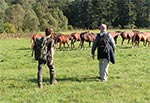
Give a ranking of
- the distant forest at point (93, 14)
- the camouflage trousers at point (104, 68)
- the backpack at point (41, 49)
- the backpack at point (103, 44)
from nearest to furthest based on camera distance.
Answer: the backpack at point (41, 49)
the backpack at point (103, 44)
the camouflage trousers at point (104, 68)
the distant forest at point (93, 14)

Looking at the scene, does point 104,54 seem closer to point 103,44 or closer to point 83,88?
point 103,44

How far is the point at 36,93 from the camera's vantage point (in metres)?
11.5

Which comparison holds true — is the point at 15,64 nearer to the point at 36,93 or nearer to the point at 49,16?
the point at 36,93

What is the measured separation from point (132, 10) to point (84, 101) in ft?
297

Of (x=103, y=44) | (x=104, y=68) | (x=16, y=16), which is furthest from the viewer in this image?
(x=16, y=16)

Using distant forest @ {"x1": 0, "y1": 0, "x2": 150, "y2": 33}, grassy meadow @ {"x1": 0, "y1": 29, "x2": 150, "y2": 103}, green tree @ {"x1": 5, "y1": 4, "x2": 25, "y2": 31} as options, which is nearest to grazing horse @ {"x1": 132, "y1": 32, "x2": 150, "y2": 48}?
grassy meadow @ {"x1": 0, "y1": 29, "x2": 150, "y2": 103}

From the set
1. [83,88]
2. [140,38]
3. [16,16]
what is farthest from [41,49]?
[16,16]

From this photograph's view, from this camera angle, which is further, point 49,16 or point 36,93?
point 49,16

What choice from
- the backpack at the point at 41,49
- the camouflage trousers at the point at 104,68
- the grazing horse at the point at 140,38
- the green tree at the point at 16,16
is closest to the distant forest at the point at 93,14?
the green tree at the point at 16,16

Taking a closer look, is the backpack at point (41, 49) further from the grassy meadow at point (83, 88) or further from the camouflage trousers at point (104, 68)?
the camouflage trousers at point (104, 68)

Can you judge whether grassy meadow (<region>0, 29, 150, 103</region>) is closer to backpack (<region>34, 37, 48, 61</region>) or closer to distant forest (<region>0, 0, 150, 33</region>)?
backpack (<region>34, 37, 48, 61</region>)

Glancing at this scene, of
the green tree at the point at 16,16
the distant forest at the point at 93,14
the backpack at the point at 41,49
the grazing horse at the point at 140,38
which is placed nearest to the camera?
the backpack at the point at 41,49

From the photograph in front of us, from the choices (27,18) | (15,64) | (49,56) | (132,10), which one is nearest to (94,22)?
(132,10)

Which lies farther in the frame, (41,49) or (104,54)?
(104,54)
